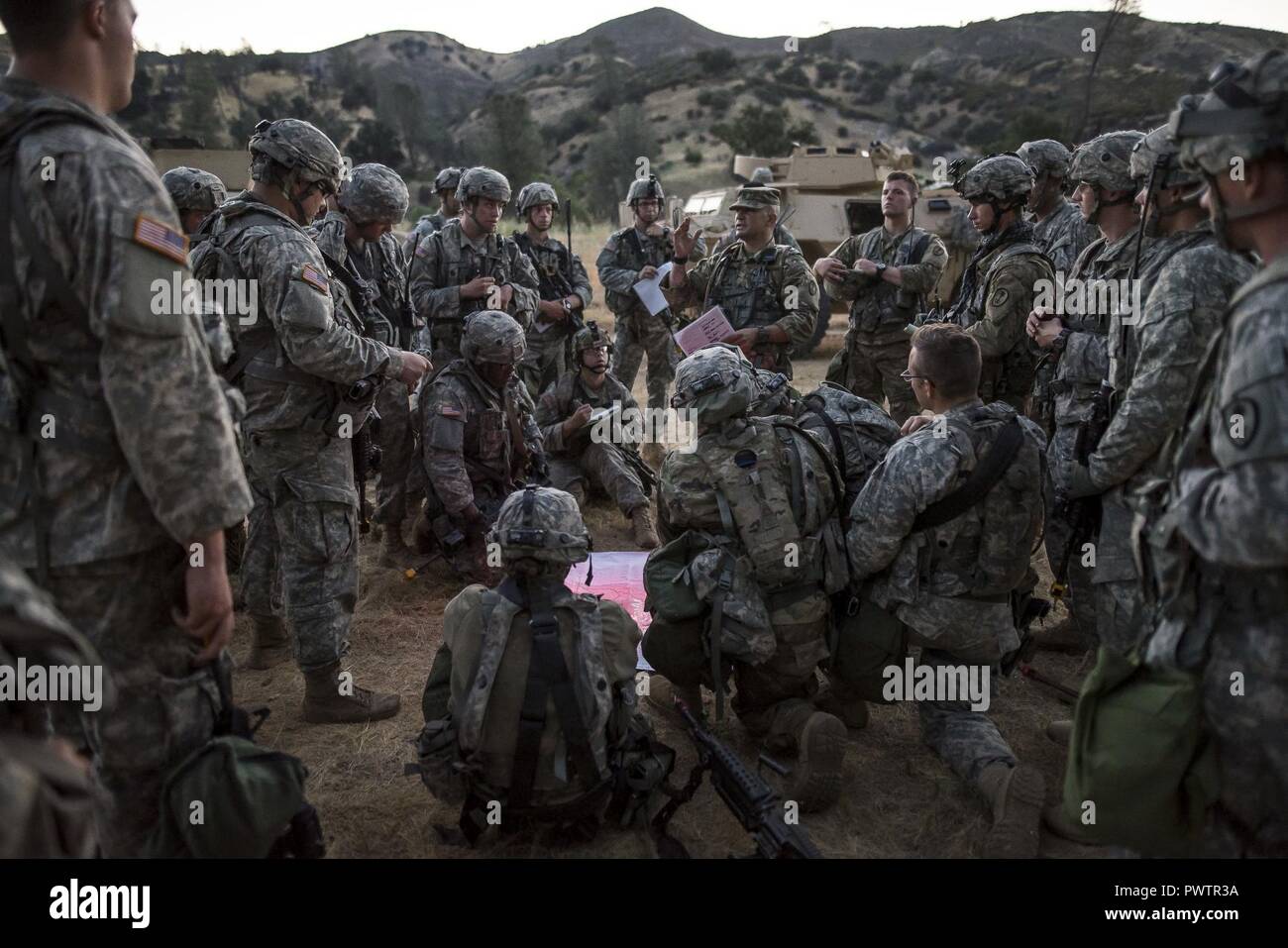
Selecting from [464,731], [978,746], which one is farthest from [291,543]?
[978,746]

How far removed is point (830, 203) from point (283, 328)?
11598mm

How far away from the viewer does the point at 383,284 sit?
5.98 m

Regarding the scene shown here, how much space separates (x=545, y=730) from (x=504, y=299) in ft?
14.7

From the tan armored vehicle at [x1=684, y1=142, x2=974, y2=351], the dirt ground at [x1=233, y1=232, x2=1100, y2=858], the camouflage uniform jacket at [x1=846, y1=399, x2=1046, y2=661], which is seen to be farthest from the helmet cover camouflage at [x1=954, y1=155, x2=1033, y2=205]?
the tan armored vehicle at [x1=684, y1=142, x2=974, y2=351]

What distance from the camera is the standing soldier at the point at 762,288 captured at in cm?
656

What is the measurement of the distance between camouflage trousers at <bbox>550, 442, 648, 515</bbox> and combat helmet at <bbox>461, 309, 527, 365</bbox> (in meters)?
1.25

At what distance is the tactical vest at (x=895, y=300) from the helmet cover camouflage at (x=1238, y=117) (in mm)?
4790

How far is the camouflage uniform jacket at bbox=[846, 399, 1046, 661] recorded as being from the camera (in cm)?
355

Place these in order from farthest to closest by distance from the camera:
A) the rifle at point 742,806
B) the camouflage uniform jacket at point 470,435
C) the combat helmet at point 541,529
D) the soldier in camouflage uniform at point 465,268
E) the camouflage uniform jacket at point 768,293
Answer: the soldier in camouflage uniform at point 465,268 → the camouflage uniform jacket at point 768,293 → the camouflage uniform jacket at point 470,435 → the combat helmet at point 541,529 → the rifle at point 742,806

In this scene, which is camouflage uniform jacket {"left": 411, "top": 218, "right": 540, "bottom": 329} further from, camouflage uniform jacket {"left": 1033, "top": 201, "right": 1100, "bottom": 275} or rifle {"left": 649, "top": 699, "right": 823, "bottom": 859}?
rifle {"left": 649, "top": 699, "right": 823, "bottom": 859}

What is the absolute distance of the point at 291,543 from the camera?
12.9 ft

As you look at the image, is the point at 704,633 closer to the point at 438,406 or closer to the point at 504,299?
the point at 438,406

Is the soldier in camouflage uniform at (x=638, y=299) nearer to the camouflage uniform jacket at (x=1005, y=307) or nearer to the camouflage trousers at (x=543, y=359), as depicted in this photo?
the camouflage trousers at (x=543, y=359)

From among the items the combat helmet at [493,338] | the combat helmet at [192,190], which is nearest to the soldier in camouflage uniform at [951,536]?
the combat helmet at [493,338]
